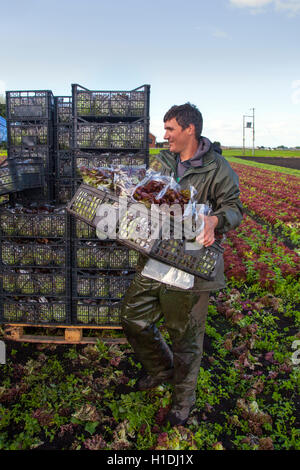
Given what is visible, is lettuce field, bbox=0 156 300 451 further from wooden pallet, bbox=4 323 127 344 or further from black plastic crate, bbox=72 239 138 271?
black plastic crate, bbox=72 239 138 271

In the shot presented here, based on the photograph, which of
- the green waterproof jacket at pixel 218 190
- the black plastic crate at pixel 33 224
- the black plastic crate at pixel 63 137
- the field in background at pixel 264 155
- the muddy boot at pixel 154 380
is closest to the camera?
the green waterproof jacket at pixel 218 190

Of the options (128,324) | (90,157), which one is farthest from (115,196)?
(90,157)

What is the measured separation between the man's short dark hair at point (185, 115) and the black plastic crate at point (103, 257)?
1.47m

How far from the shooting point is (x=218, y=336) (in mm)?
4195

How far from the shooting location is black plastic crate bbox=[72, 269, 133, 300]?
12.1 ft

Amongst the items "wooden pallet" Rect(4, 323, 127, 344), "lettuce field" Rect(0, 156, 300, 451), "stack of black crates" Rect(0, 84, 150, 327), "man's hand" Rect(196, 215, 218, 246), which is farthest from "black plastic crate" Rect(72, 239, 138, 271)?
"man's hand" Rect(196, 215, 218, 246)

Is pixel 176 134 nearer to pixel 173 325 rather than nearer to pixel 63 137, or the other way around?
pixel 173 325

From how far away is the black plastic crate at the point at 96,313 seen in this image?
12.4ft

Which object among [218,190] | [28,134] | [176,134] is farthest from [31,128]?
[218,190]

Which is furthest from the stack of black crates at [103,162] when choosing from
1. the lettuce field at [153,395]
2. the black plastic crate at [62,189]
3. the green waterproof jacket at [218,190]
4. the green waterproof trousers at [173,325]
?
the black plastic crate at [62,189]

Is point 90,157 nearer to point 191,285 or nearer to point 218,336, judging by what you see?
point 191,285

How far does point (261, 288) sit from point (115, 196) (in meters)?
3.87

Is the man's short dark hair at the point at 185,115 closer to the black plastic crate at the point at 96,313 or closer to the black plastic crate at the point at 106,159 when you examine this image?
the black plastic crate at the point at 106,159

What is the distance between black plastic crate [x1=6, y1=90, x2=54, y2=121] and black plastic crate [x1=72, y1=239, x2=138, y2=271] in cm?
230
